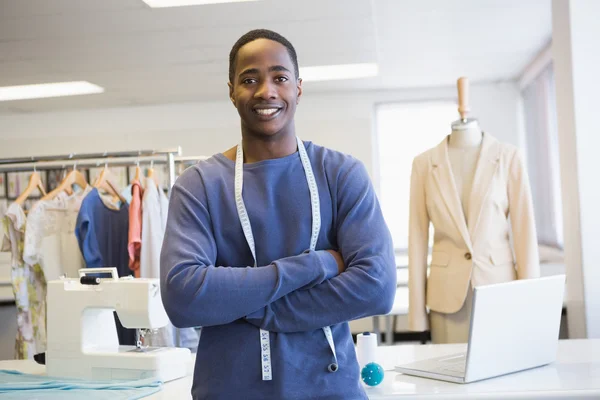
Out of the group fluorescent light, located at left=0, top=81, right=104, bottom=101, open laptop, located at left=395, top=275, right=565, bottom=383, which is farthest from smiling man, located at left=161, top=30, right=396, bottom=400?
fluorescent light, located at left=0, top=81, right=104, bottom=101

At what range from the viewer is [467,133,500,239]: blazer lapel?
2969 mm

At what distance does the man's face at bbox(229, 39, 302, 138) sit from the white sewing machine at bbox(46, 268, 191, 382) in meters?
0.94

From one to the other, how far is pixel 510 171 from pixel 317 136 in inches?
178

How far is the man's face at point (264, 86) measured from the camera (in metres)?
1.36

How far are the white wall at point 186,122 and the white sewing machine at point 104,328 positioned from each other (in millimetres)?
5382

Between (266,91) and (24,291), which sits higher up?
(266,91)

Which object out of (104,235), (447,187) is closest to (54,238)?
(104,235)

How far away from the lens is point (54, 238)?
11.6 feet

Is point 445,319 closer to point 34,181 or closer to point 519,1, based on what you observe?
point 34,181

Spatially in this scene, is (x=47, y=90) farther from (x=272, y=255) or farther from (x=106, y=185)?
(x=272, y=255)

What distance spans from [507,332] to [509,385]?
0.47ft

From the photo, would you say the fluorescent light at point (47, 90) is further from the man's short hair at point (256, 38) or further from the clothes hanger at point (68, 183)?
the man's short hair at point (256, 38)

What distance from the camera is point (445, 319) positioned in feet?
10.1

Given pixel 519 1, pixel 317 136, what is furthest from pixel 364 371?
pixel 317 136
